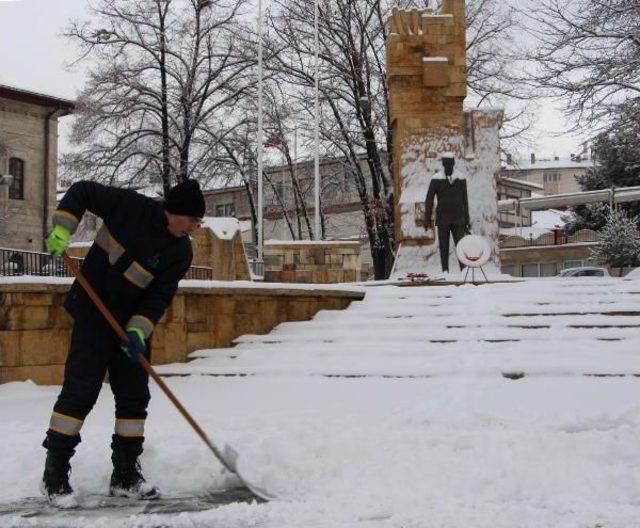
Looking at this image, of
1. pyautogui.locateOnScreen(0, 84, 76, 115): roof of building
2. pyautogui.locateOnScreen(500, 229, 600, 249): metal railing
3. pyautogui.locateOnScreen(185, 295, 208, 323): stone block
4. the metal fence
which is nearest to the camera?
pyautogui.locateOnScreen(185, 295, 208, 323): stone block

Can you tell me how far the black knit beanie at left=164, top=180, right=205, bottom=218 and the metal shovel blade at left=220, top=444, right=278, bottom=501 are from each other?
52.7 inches

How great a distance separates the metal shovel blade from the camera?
3.79m

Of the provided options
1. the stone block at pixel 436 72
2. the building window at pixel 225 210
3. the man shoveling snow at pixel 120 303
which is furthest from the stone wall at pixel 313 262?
the building window at pixel 225 210

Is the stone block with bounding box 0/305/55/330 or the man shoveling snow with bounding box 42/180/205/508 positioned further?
the stone block with bounding box 0/305/55/330

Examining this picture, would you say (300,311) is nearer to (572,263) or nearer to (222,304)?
(222,304)

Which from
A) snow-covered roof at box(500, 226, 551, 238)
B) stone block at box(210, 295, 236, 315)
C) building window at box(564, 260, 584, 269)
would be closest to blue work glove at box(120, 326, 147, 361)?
stone block at box(210, 295, 236, 315)

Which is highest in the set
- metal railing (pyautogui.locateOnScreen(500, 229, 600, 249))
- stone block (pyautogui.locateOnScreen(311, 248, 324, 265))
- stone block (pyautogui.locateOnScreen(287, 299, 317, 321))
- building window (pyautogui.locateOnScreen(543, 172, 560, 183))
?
building window (pyautogui.locateOnScreen(543, 172, 560, 183))

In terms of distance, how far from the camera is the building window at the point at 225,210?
47.5 metres

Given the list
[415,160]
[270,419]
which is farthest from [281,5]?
[270,419]

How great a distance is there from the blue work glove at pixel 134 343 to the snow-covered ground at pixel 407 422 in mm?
769

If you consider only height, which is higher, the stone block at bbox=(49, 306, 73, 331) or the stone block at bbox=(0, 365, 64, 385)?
the stone block at bbox=(49, 306, 73, 331)

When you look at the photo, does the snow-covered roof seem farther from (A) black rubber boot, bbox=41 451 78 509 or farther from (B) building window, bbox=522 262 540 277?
(A) black rubber boot, bbox=41 451 78 509

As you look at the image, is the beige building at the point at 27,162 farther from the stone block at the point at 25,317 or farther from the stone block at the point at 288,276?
the stone block at the point at 25,317

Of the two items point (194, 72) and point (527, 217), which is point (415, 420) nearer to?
point (194, 72)
